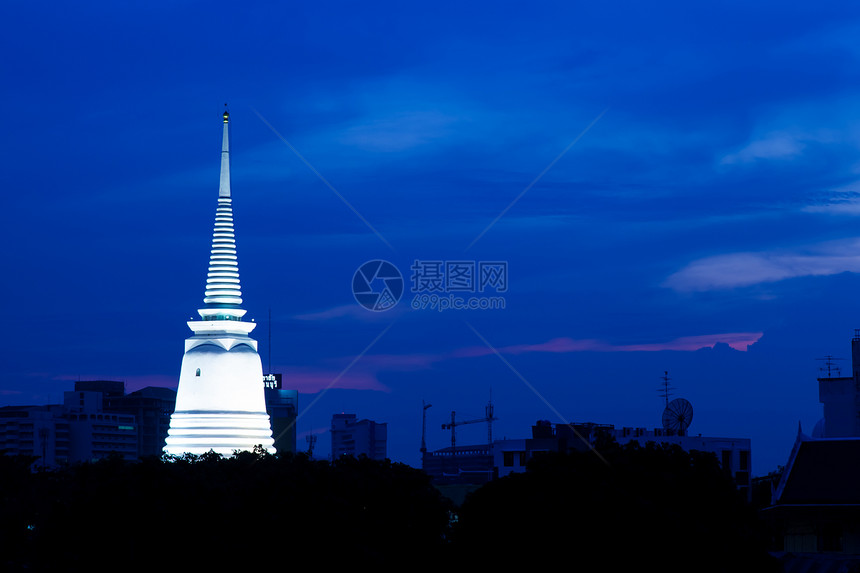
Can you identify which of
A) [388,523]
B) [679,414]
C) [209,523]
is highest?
[679,414]

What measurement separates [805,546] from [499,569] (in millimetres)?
18747

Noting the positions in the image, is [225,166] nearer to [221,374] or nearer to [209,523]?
[221,374]

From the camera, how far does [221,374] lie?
118375mm

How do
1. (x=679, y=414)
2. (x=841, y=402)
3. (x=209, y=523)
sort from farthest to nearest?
(x=679, y=414) < (x=841, y=402) < (x=209, y=523)

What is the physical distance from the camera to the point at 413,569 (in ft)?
236

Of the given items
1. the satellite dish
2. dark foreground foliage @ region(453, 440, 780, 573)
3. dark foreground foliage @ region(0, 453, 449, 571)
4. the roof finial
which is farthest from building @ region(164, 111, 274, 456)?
dark foreground foliage @ region(453, 440, 780, 573)

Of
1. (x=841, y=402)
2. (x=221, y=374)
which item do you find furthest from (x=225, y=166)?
(x=841, y=402)

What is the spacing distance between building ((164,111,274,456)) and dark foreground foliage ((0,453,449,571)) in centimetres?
4223

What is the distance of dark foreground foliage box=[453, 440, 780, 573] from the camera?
6241 cm

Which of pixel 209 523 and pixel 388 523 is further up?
pixel 209 523

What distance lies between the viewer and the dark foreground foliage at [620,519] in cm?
6241

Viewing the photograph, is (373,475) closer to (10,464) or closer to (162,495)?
(162,495)

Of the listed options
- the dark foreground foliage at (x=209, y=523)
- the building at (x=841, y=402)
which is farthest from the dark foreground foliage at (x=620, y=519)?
the building at (x=841, y=402)

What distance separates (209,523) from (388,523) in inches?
445
